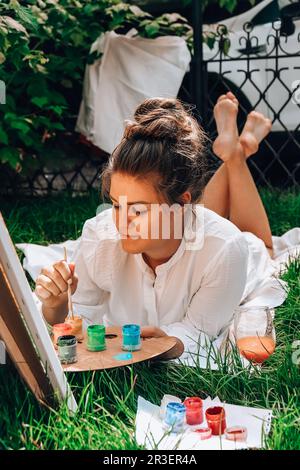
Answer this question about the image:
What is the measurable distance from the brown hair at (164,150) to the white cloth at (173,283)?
168 millimetres

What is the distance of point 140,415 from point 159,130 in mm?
871

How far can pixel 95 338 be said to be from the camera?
6.86 feet

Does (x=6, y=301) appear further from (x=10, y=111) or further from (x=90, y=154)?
(x=90, y=154)

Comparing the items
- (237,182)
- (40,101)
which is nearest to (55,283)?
(237,182)

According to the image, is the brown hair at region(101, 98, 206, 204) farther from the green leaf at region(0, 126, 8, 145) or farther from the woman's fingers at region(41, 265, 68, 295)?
the green leaf at region(0, 126, 8, 145)

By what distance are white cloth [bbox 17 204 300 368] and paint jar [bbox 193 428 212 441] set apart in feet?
1.58

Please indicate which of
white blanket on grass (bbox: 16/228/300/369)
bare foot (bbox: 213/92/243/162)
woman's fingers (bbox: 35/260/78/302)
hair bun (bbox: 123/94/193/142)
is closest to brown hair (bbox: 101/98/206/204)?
hair bun (bbox: 123/94/193/142)

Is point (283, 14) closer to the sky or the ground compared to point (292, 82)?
closer to the sky

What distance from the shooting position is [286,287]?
2.86m

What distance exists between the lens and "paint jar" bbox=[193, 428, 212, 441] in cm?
181

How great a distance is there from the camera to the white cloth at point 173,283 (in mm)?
2453

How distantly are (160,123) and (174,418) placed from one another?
0.91m

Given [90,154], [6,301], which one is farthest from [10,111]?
[6,301]

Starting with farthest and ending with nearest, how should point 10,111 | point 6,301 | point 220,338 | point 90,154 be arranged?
point 90,154, point 10,111, point 220,338, point 6,301
